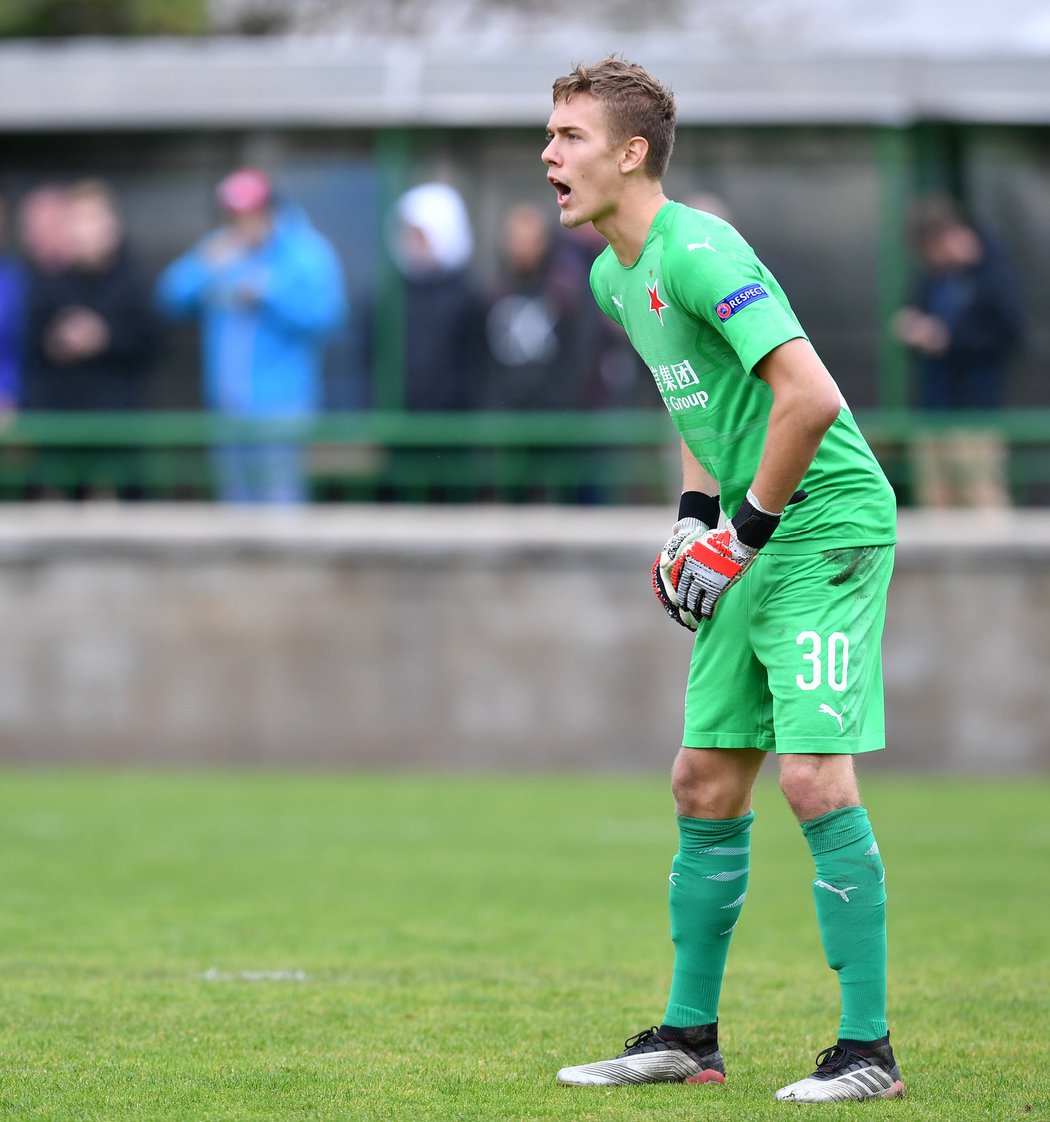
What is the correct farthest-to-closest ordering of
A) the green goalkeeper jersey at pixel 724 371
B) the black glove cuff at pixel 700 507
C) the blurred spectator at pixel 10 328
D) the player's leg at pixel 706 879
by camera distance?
the blurred spectator at pixel 10 328
the black glove cuff at pixel 700 507
the player's leg at pixel 706 879
the green goalkeeper jersey at pixel 724 371

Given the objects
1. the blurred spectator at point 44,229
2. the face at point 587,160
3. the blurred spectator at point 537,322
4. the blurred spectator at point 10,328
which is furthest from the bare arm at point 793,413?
the blurred spectator at point 10,328

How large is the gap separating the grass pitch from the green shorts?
0.85 metres

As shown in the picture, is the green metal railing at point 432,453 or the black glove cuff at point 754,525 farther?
the green metal railing at point 432,453

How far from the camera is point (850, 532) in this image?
4.96m

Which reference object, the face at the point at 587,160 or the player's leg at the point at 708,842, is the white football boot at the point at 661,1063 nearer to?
the player's leg at the point at 708,842

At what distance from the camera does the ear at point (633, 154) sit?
16.4 ft

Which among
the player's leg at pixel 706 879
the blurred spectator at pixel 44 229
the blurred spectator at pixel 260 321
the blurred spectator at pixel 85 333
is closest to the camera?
the player's leg at pixel 706 879

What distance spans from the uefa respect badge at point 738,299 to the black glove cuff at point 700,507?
0.64 m

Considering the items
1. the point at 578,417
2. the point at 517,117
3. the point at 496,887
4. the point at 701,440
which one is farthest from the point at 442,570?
the point at 701,440

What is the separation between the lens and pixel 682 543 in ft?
16.1

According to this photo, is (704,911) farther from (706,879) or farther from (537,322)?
(537,322)

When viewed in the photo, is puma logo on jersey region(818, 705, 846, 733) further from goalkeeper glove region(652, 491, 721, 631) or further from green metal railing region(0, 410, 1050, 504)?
green metal railing region(0, 410, 1050, 504)

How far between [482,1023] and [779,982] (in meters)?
1.23

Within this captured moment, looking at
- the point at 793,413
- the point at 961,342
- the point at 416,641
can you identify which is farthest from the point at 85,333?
the point at 793,413
